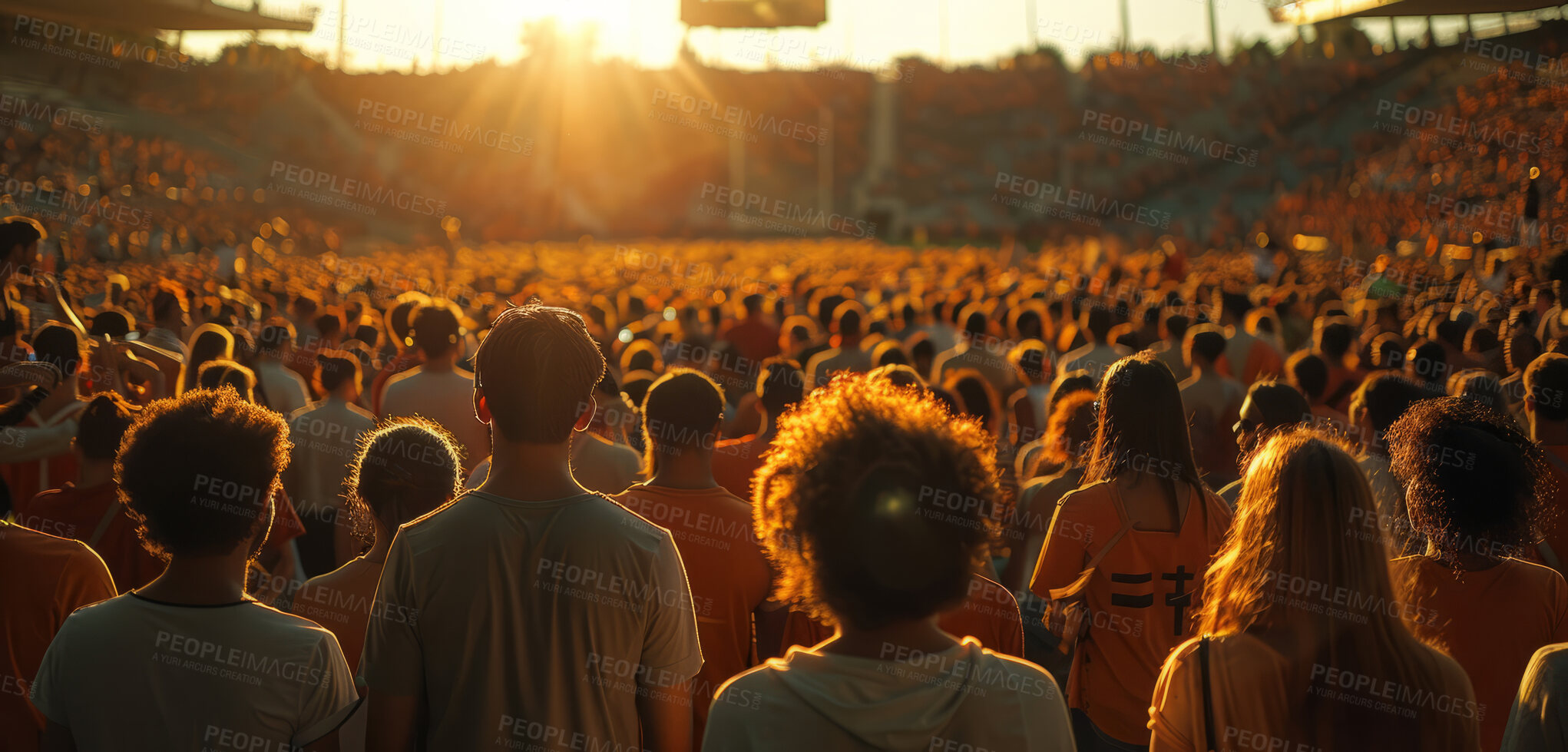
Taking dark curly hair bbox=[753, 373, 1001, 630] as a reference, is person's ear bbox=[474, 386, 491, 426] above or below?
above

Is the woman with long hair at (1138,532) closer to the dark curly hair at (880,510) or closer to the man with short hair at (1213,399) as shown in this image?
the dark curly hair at (880,510)

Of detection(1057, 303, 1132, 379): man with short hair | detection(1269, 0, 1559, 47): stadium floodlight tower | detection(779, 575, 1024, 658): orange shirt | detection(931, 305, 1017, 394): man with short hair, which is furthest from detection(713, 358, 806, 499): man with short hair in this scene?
detection(1269, 0, 1559, 47): stadium floodlight tower

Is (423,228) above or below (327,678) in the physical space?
above

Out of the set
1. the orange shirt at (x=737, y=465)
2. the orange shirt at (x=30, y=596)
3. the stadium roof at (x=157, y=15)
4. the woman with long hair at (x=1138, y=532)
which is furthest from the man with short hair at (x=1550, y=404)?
the stadium roof at (x=157, y=15)

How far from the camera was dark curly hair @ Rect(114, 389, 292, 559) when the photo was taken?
239 cm

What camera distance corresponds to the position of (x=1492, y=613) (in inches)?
112

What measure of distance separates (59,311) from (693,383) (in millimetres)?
4858

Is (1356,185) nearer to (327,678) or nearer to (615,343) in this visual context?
(615,343)

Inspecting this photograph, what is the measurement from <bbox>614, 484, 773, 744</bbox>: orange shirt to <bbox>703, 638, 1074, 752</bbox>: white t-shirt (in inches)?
63.8

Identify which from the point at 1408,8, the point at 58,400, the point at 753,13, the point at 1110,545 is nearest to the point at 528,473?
the point at 1110,545

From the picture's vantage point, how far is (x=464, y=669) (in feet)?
8.04

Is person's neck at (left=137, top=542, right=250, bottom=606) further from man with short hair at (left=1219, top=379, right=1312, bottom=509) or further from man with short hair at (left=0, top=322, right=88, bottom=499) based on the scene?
man with short hair at (left=1219, top=379, right=1312, bottom=509)

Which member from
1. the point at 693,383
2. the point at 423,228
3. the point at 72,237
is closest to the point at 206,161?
the point at 423,228

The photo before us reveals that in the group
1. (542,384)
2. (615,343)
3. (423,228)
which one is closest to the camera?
(542,384)
